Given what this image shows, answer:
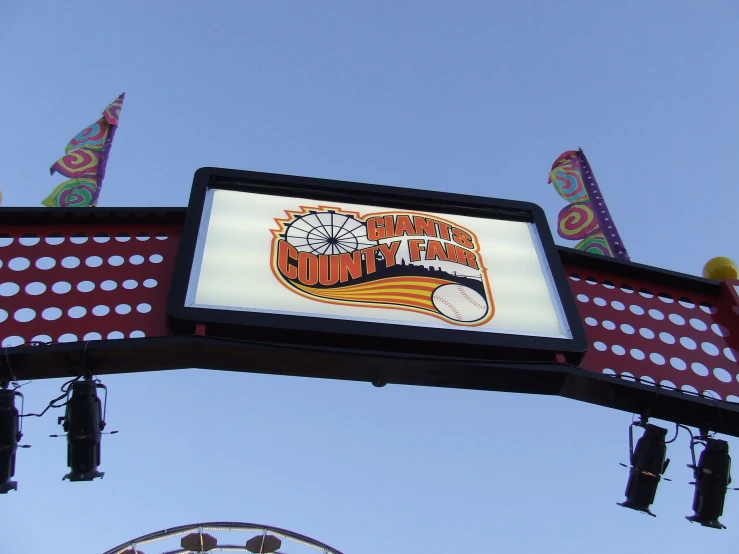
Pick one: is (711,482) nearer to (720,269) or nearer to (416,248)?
(720,269)

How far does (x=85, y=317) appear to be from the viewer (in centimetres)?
498

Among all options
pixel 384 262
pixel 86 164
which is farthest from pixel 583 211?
pixel 86 164

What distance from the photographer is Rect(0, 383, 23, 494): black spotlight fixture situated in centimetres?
435

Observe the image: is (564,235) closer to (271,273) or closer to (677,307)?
(677,307)

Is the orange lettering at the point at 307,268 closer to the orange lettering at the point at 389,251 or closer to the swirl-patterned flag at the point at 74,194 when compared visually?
the orange lettering at the point at 389,251

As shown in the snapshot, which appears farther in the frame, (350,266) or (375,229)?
(375,229)

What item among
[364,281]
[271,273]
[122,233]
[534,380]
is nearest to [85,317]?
[122,233]

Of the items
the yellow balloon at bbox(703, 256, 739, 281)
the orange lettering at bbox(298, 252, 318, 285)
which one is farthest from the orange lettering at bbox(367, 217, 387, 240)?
the yellow balloon at bbox(703, 256, 739, 281)

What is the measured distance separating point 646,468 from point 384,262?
91.1 inches

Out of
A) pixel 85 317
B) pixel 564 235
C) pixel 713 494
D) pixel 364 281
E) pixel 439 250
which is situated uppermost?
pixel 564 235

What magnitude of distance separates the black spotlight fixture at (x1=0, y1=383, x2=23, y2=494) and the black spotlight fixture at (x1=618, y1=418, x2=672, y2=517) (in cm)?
386

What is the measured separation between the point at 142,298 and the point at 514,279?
2.74 metres

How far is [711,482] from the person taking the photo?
524 cm

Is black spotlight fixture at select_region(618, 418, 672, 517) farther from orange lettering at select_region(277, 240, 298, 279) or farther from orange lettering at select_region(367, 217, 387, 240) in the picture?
orange lettering at select_region(277, 240, 298, 279)
